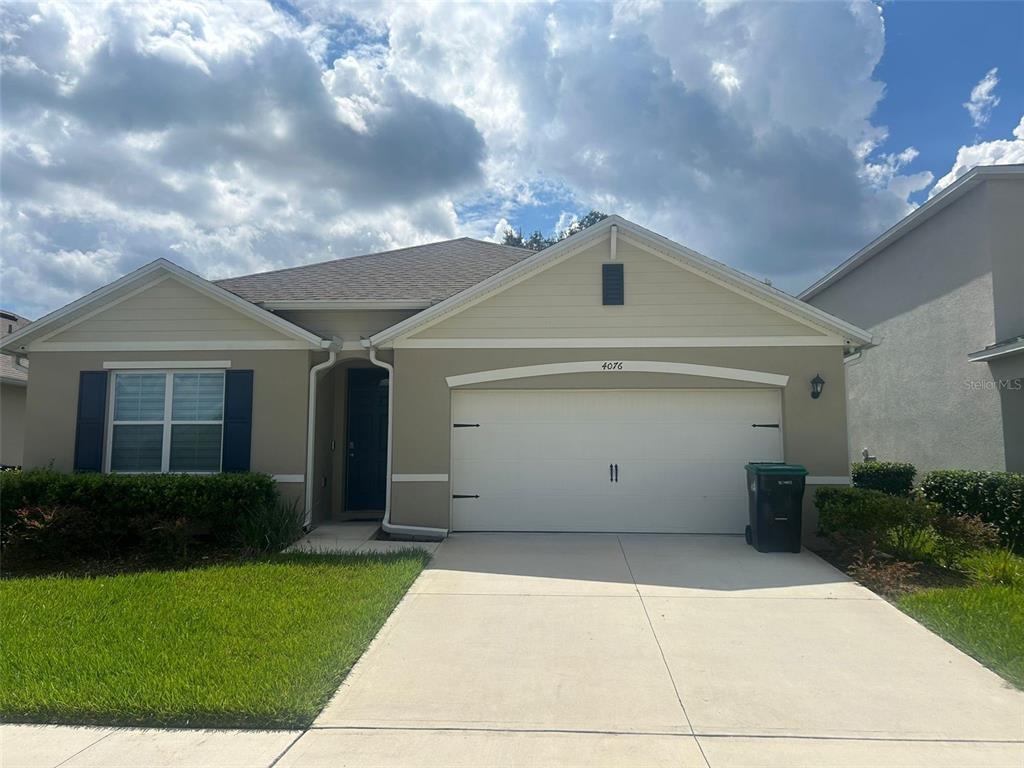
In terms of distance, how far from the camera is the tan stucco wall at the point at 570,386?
9242 mm

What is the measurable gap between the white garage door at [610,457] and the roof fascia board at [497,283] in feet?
3.99

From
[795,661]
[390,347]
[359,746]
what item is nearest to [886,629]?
[795,661]

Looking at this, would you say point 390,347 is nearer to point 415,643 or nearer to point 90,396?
point 90,396

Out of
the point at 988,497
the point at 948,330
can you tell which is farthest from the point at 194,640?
the point at 948,330

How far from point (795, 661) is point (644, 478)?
4.65 meters

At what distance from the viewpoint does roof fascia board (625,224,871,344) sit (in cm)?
926

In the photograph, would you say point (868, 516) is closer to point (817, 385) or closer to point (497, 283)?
point (817, 385)

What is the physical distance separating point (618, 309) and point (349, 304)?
435 centimetres

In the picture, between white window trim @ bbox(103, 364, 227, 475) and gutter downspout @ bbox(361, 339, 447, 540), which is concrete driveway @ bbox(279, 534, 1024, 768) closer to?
gutter downspout @ bbox(361, 339, 447, 540)

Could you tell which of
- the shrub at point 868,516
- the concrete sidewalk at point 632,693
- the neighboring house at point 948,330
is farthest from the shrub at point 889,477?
the concrete sidewalk at point 632,693

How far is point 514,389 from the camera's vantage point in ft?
31.7

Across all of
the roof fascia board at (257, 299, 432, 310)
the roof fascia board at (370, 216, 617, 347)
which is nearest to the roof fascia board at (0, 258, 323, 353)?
the roof fascia board at (257, 299, 432, 310)

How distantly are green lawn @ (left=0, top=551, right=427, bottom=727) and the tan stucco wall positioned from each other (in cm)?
197

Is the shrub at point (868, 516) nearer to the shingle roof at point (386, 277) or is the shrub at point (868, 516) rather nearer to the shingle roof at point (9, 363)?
the shingle roof at point (386, 277)
